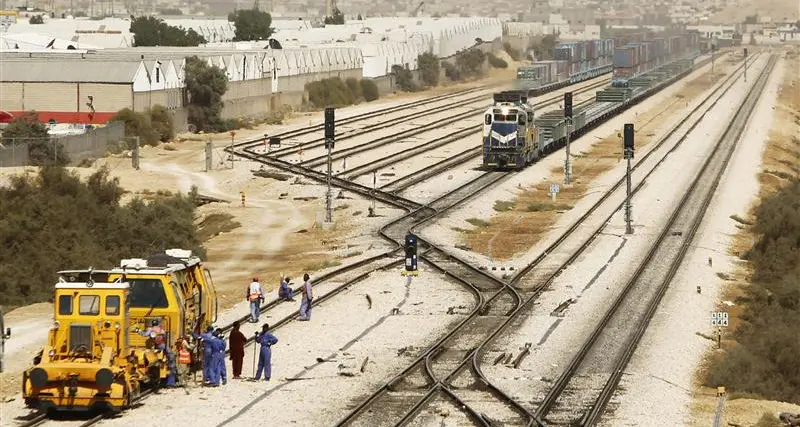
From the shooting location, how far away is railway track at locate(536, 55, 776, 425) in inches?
1017

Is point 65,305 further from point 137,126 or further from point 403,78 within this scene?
point 403,78

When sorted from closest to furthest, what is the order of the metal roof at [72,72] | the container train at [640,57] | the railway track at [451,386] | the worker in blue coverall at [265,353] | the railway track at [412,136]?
the railway track at [451,386] → the worker in blue coverall at [265,353] → the railway track at [412,136] → the metal roof at [72,72] → the container train at [640,57]

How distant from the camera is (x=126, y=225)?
4659 centimetres

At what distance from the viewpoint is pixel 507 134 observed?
67.6 meters

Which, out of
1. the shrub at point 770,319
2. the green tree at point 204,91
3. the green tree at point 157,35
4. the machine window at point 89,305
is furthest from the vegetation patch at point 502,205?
the green tree at point 157,35

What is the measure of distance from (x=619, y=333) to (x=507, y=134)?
3516 centimetres

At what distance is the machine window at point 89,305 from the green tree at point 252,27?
13773 cm

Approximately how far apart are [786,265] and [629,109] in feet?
249

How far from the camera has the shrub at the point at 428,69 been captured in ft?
478

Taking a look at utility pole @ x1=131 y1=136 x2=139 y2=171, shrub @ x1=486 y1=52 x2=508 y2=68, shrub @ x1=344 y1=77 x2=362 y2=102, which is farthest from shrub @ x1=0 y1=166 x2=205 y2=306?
shrub @ x1=486 y1=52 x2=508 y2=68

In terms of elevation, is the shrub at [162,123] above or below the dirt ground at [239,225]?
above

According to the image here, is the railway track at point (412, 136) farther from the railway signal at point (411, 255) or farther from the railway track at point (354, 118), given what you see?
the railway signal at point (411, 255)

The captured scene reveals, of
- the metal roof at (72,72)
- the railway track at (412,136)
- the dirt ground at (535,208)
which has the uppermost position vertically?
the metal roof at (72,72)

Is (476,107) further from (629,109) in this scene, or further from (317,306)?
(317,306)
